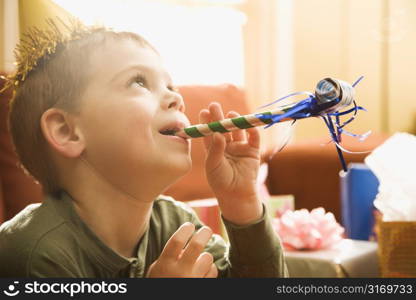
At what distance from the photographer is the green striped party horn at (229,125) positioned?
51 cm

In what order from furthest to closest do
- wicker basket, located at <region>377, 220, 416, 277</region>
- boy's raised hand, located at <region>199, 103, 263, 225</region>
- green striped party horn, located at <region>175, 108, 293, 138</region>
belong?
wicker basket, located at <region>377, 220, 416, 277</region> < boy's raised hand, located at <region>199, 103, 263, 225</region> < green striped party horn, located at <region>175, 108, 293, 138</region>

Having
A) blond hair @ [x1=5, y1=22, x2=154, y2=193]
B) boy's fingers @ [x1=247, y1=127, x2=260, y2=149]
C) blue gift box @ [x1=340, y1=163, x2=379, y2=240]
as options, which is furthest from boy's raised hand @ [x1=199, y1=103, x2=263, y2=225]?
blue gift box @ [x1=340, y1=163, x2=379, y2=240]

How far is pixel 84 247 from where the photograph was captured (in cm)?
54

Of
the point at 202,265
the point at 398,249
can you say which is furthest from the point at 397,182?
the point at 202,265

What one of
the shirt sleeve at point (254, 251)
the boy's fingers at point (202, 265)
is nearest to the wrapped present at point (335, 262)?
the shirt sleeve at point (254, 251)

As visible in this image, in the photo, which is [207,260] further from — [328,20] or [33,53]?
[328,20]

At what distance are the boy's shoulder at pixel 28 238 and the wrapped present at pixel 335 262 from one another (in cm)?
41

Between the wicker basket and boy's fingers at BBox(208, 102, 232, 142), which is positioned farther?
the wicker basket

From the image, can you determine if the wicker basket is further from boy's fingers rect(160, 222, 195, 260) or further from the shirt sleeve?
boy's fingers rect(160, 222, 195, 260)

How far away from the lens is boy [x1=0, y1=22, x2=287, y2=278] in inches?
21.0

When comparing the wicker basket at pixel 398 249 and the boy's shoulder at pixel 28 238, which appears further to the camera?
the wicker basket at pixel 398 249

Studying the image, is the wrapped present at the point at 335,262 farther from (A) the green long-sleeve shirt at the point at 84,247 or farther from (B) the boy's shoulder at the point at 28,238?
(B) the boy's shoulder at the point at 28,238

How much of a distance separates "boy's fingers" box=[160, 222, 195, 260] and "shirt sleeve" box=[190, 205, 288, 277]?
0.38 ft

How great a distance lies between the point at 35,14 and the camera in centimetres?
56
